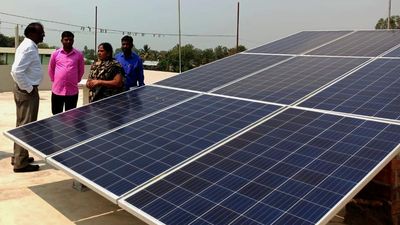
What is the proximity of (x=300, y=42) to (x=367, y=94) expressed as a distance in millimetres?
4094

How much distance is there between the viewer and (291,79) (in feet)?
20.1

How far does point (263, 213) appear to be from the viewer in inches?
122

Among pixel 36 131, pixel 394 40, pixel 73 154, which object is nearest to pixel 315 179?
pixel 73 154

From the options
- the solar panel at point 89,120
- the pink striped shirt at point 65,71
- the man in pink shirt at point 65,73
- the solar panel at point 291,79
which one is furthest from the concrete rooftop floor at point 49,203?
the solar panel at point 291,79

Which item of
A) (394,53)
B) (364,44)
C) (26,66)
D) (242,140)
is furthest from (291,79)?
(26,66)

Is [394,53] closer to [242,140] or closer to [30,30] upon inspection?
[242,140]

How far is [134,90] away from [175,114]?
1.89 metres

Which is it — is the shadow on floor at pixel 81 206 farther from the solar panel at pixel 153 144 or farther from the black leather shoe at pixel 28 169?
the solar panel at pixel 153 144

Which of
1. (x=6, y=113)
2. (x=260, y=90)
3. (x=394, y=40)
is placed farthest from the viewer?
(x=6, y=113)

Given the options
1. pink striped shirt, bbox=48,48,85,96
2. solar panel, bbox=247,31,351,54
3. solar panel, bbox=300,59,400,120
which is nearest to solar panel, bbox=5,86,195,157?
pink striped shirt, bbox=48,48,85,96

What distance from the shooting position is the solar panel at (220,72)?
6.73 metres

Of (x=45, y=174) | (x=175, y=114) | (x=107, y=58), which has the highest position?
(x=107, y=58)

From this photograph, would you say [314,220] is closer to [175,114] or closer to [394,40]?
[175,114]

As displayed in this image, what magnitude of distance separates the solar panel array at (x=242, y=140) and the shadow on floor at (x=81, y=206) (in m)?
1.06
